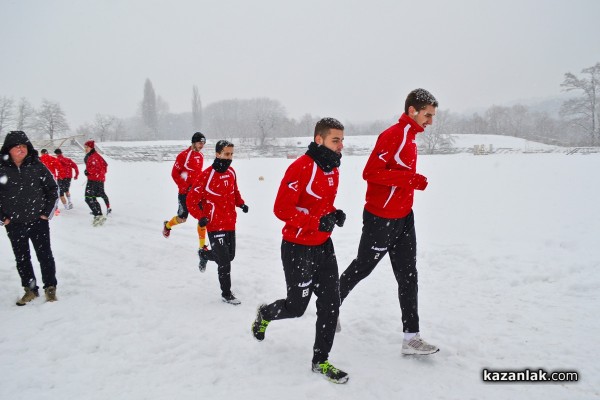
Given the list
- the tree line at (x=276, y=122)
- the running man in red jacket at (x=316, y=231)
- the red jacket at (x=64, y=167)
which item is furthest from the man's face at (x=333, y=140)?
the tree line at (x=276, y=122)

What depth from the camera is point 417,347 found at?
11.5 ft

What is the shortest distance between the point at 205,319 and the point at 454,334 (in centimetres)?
280

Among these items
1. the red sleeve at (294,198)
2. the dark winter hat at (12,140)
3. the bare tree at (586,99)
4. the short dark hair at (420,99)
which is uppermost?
the bare tree at (586,99)

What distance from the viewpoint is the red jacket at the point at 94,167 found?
9.84m

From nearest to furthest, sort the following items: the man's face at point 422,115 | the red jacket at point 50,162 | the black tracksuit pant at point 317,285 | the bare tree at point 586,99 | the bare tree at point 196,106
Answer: the black tracksuit pant at point 317,285 → the man's face at point 422,115 → the red jacket at point 50,162 → the bare tree at point 586,99 → the bare tree at point 196,106

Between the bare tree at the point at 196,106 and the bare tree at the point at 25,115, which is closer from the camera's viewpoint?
the bare tree at the point at 25,115

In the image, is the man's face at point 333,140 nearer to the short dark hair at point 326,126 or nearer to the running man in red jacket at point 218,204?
the short dark hair at point 326,126

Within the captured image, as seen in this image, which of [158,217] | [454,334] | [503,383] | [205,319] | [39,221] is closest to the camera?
[503,383]

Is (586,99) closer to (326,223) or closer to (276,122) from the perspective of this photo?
(276,122)

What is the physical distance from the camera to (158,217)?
429 inches

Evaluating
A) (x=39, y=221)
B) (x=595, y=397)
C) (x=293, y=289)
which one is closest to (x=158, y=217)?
(x=39, y=221)

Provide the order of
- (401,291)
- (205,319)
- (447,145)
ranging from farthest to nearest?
(447,145) → (205,319) → (401,291)

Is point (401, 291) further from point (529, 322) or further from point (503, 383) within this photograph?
point (529, 322)

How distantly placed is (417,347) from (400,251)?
906mm
